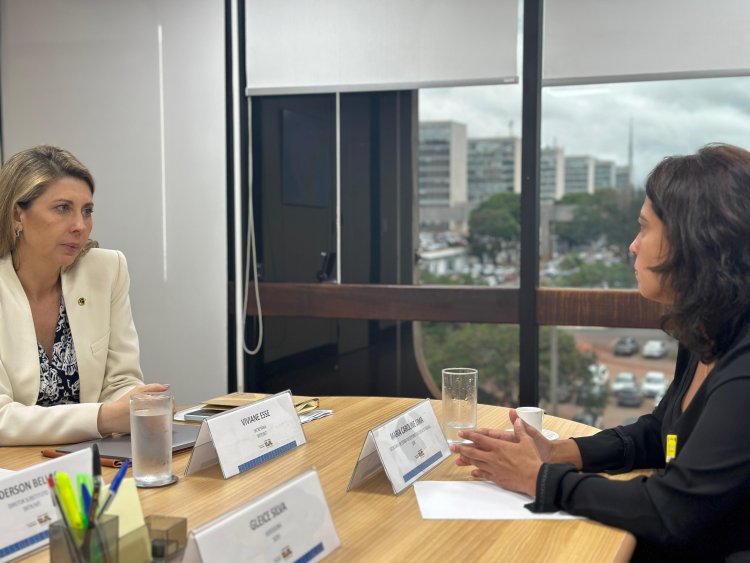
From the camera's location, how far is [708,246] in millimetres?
1380

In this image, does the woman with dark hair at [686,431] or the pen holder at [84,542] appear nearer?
the pen holder at [84,542]

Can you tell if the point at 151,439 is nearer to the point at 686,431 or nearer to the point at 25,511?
the point at 25,511

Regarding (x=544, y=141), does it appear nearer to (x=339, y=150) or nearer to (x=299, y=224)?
(x=339, y=150)

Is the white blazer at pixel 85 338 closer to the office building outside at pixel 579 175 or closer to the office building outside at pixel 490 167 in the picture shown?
the office building outside at pixel 490 167

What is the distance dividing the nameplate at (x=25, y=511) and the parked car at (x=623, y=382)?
13.9 ft

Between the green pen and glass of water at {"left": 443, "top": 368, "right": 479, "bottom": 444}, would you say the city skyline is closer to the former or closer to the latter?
glass of water at {"left": 443, "top": 368, "right": 479, "bottom": 444}

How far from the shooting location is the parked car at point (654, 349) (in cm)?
479

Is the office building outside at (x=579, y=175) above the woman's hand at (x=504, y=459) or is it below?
above

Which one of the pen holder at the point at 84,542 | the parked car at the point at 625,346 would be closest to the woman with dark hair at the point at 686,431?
the pen holder at the point at 84,542

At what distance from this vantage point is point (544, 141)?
3.43 m

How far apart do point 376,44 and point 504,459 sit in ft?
8.27

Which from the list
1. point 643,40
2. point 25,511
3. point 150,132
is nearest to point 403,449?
point 25,511

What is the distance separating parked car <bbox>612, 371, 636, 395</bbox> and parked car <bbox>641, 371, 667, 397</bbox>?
68 millimetres

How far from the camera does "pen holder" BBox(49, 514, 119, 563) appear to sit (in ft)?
2.99
